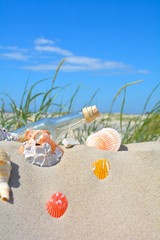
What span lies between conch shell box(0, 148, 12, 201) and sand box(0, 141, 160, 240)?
3 cm

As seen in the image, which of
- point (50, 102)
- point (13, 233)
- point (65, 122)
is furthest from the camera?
point (50, 102)

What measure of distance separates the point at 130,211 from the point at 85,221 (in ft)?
0.65

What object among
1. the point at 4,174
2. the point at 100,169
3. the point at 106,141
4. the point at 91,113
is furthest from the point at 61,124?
the point at 4,174

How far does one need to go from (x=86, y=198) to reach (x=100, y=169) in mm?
162

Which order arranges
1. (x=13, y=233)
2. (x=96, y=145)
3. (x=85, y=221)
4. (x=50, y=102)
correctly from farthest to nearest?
1. (x=50, y=102)
2. (x=96, y=145)
3. (x=85, y=221)
4. (x=13, y=233)

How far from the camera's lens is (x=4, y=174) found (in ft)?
5.87

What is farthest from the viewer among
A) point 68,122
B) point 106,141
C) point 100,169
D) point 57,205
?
point 68,122

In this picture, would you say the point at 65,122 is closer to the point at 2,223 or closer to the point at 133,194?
the point at 133,194

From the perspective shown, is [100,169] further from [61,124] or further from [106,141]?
[61,124]

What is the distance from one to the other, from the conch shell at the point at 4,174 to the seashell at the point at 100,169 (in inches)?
14.7

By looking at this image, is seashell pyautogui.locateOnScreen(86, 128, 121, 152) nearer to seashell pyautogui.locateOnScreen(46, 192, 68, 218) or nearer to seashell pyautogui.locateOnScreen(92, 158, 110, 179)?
seashell pyautogui.locateOnScreen(92, 158, 110, 179)

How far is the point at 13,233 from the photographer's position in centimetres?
161

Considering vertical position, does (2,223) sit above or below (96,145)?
below

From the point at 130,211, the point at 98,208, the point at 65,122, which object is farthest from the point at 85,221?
the point at 65,122
